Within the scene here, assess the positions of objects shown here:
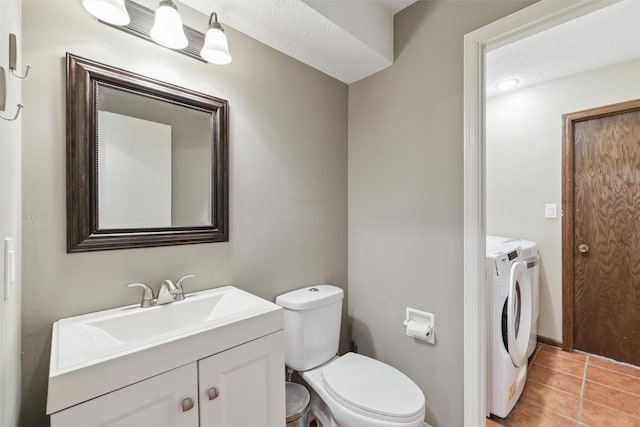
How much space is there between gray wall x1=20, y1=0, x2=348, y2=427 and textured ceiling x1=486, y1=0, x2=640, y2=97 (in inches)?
51.7

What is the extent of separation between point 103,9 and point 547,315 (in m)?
3.63

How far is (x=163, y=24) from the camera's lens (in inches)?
42.0

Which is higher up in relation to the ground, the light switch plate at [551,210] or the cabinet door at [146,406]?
the light switch plate at [551,210]

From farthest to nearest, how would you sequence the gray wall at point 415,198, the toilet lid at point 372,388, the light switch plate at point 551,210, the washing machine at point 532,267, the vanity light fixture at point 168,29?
the light switch plate at point 551,210, the washing machine at point 532,267, the gray wall at point 415,198, the toilet lid at point 372,388, the vanity light fixture at point 168,29

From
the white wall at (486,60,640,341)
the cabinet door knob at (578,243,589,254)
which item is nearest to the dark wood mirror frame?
the white wall at (486,60,640,341)

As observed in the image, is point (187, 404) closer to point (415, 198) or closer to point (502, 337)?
point (415, 198)

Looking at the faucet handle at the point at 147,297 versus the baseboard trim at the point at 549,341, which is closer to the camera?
the faucet handle at the point at 147,297

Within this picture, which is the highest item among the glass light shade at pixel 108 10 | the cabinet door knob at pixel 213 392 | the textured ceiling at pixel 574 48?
the textured ceiling at pixel 574 48

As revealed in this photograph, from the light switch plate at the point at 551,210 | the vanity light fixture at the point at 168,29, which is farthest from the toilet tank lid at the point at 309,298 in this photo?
the light switch plate at the point at 551,210

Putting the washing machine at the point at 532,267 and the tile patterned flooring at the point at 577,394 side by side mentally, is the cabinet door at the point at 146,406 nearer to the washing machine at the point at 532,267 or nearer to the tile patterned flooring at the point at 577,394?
the tile patterned flooring at the point at 577,394

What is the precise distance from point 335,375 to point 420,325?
0.56 metres

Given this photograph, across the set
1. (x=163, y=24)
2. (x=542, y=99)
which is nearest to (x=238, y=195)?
(x=163, y=24)

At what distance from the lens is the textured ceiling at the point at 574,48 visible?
5.49ft

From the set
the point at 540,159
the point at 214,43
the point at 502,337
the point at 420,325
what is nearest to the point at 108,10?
the point at 214,43
